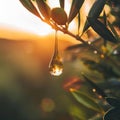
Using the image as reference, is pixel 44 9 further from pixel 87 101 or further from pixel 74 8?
pixel 87 101

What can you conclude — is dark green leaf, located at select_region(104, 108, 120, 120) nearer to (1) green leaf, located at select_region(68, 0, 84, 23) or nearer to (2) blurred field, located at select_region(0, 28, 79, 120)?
(1) green leaf, located at select_region(68, 0, 84, 23)

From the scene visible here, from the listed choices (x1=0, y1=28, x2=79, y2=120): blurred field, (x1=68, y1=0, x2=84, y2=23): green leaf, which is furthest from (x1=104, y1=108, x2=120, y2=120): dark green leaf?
(x1=0, y1=28, x2=79, y2=120): blurred field

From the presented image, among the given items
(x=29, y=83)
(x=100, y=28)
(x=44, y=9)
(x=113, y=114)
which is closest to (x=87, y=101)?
(x=113, y=114)

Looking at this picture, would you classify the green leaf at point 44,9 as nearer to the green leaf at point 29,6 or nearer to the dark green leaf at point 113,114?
the green leaf at point 29,6

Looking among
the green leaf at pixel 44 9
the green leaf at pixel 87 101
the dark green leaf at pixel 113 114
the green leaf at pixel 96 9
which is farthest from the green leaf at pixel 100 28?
the green leaf at pixel 87 101

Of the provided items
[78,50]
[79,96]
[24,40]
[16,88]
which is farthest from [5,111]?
[79,96]

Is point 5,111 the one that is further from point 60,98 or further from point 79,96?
point 79,96
